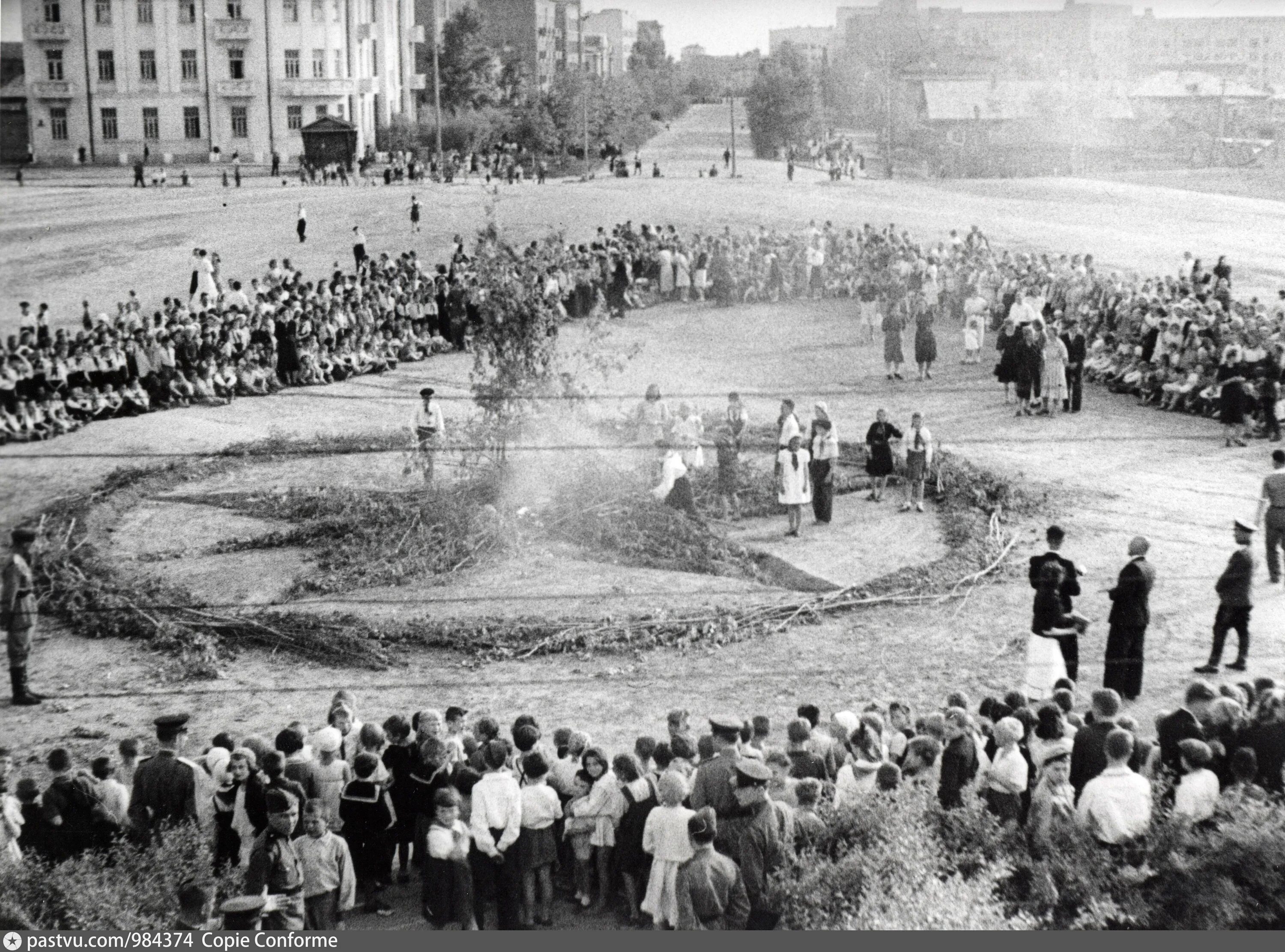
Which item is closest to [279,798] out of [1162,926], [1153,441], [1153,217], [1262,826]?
[1162,926]

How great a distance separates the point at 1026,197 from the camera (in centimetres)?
2402

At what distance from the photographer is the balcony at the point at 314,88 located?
47.1 ft

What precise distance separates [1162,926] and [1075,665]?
3.32 m

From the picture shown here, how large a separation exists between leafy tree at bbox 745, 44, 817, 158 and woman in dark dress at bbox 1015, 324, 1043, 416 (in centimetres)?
430

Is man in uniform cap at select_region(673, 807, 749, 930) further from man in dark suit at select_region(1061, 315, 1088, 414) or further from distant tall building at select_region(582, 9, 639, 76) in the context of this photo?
man in dark suit at select_region(1061, 315, 1088, 414)

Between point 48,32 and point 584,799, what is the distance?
8676 millimetres

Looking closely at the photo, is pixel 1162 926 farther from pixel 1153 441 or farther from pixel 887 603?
pixel 1153 441

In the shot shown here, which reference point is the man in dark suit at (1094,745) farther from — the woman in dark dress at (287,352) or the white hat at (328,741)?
the woman in dark dress at (287,352)

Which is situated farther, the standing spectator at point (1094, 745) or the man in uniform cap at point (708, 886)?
the standing spectator at point (1094, 745)

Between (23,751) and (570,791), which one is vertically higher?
(570,791)

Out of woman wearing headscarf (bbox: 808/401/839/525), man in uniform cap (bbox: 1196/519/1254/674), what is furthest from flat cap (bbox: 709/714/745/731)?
woman wearing headscarf (bbox: 808/401/839/525)

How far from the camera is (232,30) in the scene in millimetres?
13359

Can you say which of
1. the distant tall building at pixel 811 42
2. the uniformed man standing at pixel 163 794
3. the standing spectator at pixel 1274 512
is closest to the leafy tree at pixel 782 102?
the distant tall building at pixel 811 42

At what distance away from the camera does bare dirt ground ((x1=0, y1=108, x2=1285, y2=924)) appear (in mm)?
10867
